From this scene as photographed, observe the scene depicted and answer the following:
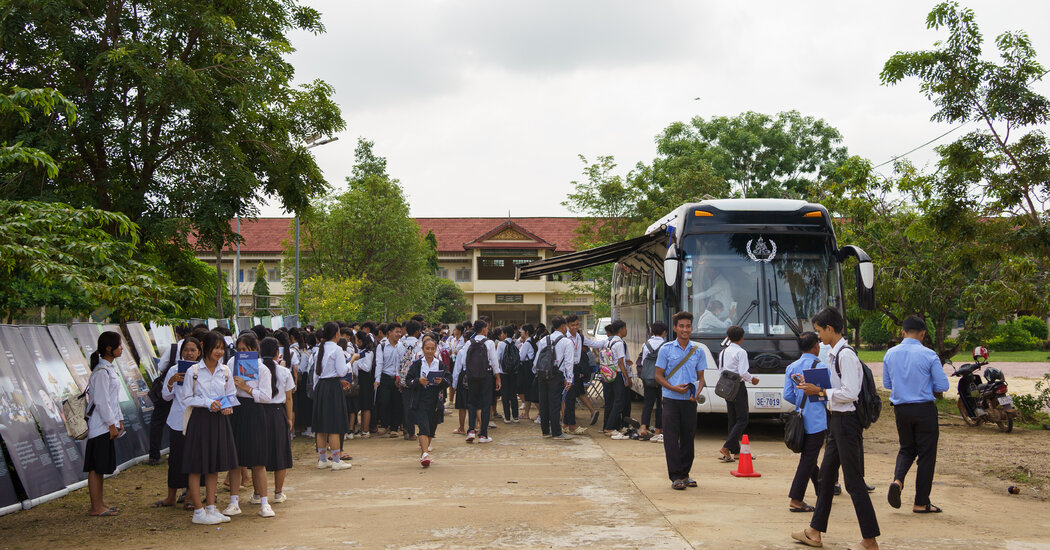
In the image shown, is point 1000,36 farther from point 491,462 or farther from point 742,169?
point 742,169

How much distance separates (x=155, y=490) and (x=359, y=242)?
3242cm

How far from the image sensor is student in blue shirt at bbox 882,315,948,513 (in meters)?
7.92

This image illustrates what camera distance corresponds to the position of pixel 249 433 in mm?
8305

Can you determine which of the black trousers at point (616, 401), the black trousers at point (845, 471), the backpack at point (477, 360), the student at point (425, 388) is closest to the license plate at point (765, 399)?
the black trousers at point (616, 401)

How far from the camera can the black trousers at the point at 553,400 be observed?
13469mm

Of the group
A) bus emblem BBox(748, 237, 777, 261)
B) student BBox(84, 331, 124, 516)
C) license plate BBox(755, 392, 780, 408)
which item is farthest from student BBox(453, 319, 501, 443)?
student BBox(84, 331, 124, 516)

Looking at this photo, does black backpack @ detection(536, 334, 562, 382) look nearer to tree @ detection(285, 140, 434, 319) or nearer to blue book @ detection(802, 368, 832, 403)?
blue book @ detection(802, 368, 832, 403)

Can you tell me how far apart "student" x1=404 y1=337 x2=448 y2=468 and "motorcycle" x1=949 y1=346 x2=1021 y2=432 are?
26.4 ft

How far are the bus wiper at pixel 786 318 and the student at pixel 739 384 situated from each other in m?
1.76

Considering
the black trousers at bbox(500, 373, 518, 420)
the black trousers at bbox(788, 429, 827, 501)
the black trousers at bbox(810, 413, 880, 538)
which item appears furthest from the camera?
the black trousers at bbox(500, 373, 518, 420)

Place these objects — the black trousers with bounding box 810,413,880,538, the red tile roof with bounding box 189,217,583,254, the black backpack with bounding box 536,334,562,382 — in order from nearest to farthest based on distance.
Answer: the black trousers with bounding box 810,413,880,538
the black backpack with bounding box 536,334,562,382
the red tile roof with bounding box 189,217,583,254

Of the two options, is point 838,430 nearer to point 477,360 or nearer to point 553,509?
point 553,509

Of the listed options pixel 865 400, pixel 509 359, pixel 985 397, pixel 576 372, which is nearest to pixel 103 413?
pixel 865 400

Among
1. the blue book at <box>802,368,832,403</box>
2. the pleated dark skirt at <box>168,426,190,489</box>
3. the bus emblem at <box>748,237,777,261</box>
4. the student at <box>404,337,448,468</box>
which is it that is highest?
the bus emblem at <box>748,237,777,261</box>
